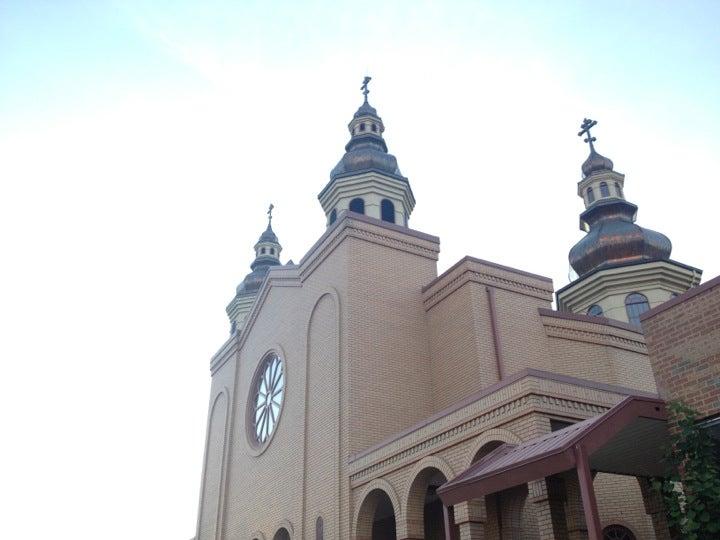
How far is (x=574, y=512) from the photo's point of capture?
9.43 metres

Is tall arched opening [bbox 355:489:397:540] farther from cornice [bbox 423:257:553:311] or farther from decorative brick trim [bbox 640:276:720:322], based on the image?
decorative brick trim [bbox 640:276:720:322]

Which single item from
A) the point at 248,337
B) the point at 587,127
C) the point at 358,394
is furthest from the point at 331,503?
the point at 587,127

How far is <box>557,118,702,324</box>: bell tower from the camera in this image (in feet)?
86.2

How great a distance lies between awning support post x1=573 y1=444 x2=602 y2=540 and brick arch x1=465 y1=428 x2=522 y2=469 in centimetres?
303

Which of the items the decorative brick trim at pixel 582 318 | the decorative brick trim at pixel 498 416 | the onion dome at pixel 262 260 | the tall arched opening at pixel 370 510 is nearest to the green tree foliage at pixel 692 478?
the decorative brick trim at pixel 498 416

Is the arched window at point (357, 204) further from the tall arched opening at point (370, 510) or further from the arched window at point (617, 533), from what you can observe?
the arched window at point (617, 533)

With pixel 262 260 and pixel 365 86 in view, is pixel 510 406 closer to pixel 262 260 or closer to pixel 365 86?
pixel 365 86

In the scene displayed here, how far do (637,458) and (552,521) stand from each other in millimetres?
1373

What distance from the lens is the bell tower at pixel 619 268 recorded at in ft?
86.2

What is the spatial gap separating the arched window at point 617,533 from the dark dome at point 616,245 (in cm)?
1347

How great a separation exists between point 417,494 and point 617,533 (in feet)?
16.6

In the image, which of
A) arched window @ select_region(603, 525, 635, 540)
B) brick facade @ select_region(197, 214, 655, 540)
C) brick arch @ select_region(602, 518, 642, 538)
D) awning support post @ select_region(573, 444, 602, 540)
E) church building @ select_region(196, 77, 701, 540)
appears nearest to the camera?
awning support post @ select_region(573, 444, 602, 540)

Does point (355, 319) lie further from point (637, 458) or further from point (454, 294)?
point (637, 458)

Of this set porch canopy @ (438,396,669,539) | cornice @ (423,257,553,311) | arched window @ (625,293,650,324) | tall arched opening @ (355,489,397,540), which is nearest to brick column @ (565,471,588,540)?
porch canopy @ (438,396,669,539)
